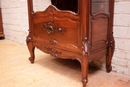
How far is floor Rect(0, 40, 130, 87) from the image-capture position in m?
1.39

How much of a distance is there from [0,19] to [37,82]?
94.3 inches

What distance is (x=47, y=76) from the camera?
1.56 meters

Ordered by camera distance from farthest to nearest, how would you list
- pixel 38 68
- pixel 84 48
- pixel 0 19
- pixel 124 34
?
pixel 0 19 < pixel 38 68 < pixel 124 34 < pixel 84 48

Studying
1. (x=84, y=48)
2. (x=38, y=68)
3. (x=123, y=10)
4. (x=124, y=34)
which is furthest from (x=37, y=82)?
(x=123, y=10)

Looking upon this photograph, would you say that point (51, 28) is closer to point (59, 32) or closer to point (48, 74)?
point (59, 32)

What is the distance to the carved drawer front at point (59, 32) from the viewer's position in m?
1.31

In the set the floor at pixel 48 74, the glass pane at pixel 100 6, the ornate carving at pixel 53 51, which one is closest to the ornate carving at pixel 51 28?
the ornate carving at pixel 53 51

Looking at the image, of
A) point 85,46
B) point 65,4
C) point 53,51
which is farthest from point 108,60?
point 65,4

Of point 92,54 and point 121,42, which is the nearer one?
point 92,54

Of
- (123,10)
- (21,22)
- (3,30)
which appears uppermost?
(123,10)

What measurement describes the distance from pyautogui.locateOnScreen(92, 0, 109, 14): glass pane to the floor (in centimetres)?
64

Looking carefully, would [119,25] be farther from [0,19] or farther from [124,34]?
[0,19]

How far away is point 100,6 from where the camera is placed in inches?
53.1

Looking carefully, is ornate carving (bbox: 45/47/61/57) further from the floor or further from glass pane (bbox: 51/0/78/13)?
glass pane (bbox: 51/0/78/13)
